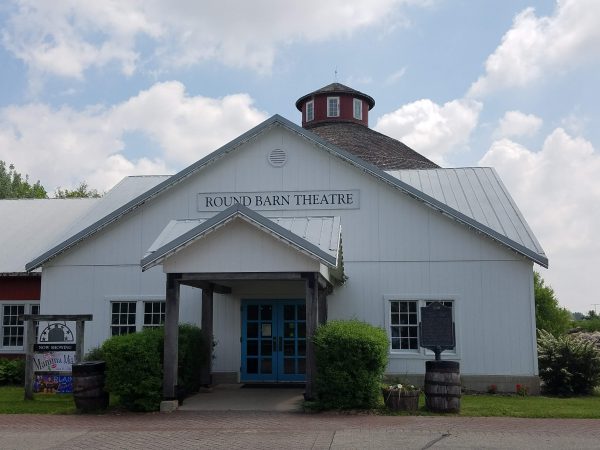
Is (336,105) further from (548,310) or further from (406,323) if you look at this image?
(406,323)

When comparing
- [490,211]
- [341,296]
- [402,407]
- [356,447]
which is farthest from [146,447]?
[490,211]

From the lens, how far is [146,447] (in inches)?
380

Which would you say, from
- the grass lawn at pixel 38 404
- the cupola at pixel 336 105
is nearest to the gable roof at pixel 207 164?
the grass lawn at pixel 38 404

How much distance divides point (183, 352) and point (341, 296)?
184 inches

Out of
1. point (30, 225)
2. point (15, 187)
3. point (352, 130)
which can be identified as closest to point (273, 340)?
point (30, 225)

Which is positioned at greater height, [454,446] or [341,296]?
[341,296]

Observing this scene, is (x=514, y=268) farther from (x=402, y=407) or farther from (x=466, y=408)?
(x=402, y=407)

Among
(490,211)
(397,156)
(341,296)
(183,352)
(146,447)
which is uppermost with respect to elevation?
(397,156)

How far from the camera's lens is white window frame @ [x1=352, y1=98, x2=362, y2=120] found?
3234cm

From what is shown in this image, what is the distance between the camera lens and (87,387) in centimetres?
1294

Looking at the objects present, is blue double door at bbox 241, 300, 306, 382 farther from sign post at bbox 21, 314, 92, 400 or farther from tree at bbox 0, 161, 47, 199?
tree at bbox 0, 161, 47, 199

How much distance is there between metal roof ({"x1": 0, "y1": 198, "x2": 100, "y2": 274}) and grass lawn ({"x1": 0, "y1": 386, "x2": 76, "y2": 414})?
205 inches

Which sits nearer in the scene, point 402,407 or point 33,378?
point 402,407

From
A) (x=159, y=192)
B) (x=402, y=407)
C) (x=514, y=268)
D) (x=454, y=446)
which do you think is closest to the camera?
(x=454, y=446)
